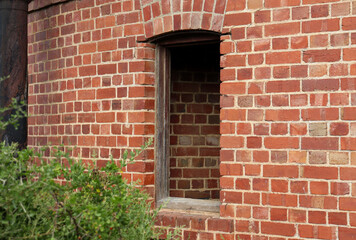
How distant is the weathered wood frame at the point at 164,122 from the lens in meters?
5.36

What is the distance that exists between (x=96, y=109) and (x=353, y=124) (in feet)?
8.64

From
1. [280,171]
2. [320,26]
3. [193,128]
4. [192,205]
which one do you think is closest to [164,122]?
[193,128]

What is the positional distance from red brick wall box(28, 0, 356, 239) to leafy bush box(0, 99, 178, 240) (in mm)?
1495

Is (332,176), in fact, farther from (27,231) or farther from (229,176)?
(27,231)

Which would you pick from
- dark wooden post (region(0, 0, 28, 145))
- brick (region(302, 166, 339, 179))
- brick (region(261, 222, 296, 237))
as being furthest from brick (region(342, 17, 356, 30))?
dark wooden post (region(0, 0, 28, 145))

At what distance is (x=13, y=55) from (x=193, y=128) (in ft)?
6.88

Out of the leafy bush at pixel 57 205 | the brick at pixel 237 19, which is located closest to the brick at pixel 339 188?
the brick at pixel 237 19

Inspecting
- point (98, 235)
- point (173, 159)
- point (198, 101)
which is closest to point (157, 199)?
point (173, 159)

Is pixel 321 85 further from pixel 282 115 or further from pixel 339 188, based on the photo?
pixel 339 188

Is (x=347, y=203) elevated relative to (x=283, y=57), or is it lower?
lower

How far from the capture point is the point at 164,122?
5.57 meters

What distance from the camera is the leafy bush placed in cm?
283

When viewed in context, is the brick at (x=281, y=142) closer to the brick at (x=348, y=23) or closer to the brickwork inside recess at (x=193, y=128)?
the brick at (x=348, y=23)

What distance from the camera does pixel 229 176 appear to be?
4840 millimetres
